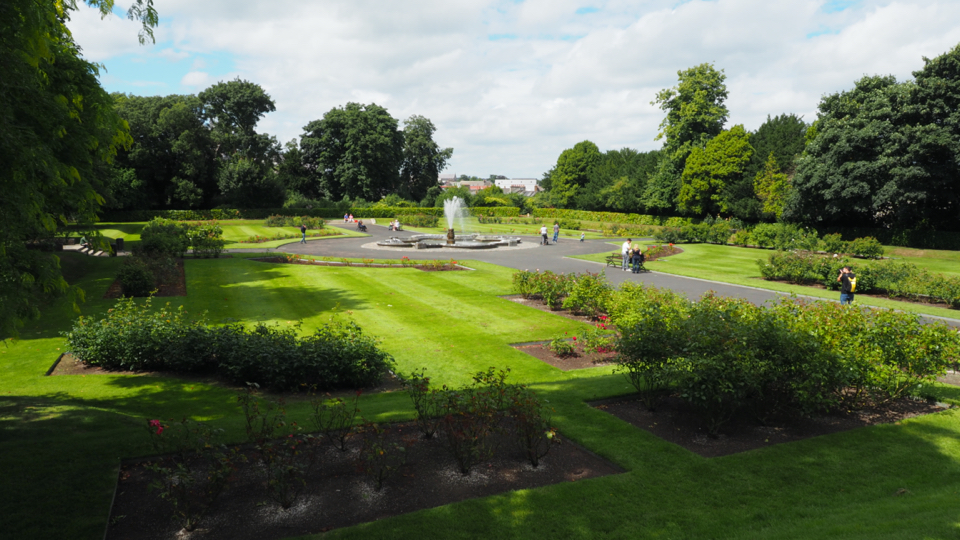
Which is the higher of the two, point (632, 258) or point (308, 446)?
point (632, 258)

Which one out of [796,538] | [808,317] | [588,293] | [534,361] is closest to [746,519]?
[796,538]

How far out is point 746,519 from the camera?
523cm

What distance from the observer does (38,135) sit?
579 centimetres

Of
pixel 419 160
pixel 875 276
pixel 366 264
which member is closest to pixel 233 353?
pixel 366 264

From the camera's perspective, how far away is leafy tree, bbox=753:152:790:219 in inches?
1762

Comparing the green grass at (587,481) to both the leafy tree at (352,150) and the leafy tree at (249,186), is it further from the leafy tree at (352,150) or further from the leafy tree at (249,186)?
the leafy tree at (352,150)

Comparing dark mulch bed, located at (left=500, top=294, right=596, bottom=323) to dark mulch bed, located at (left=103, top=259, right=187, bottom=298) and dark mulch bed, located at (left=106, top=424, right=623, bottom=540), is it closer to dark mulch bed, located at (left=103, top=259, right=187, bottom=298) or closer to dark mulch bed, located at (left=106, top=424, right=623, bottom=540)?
dark mulch bed, located at (left=106, top=424, right=623, bottom=540)

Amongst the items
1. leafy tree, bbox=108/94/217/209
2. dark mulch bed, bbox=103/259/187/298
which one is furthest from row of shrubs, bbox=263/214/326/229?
dark mulch bed, bbox=103/259/187/298

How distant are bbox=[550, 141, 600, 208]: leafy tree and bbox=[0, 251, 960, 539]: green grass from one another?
76906mm

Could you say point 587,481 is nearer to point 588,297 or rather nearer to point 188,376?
point 188,376

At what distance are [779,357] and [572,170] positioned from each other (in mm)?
82534

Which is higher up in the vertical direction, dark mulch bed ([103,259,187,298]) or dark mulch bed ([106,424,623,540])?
dark mulch bed ([103,259,187,298])

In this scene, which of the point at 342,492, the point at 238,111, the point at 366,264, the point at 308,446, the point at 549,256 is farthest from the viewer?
the point at 238,111

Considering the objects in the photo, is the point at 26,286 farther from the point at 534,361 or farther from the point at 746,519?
the point at 534,361
